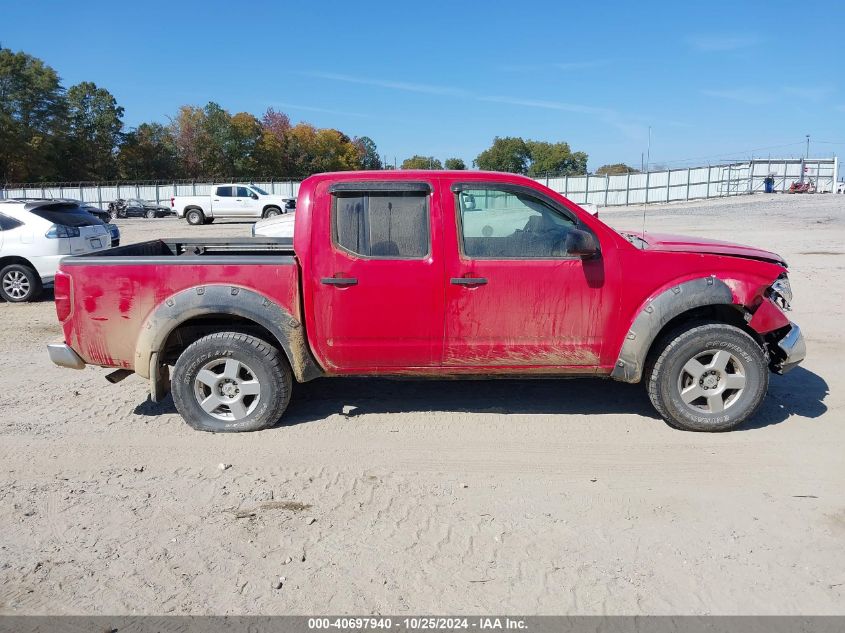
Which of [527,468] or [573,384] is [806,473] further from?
[573,384]

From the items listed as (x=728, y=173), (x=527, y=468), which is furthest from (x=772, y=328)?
(x=728, y=173)

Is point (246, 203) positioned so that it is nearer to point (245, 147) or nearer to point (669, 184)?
point (669, 184)

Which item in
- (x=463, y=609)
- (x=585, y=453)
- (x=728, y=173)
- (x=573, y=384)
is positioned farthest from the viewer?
(x=728, y=173)

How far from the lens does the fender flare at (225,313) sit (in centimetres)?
466

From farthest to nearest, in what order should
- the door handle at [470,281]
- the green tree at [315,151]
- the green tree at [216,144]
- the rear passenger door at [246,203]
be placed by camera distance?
the green tree at [315,151] → the green tree at [216,144] → the rear passenger door at [246,203] → the door handle at [470,281]

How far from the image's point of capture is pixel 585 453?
14.7 ft

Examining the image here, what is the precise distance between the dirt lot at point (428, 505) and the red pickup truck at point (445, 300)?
442 millimetres

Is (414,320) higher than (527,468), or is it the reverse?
(414,320)

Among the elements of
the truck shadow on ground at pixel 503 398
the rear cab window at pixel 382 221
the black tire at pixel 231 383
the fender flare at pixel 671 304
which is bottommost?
the truck shadow on ground at pixel 503 398

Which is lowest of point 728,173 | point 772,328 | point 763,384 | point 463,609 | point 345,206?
point 463,609

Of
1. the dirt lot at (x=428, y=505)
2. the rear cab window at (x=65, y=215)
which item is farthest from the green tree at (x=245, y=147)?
the dirt lot at (x=428, y=505)

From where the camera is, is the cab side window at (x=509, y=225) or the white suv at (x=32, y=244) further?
the white suv at (x=32, y=244)

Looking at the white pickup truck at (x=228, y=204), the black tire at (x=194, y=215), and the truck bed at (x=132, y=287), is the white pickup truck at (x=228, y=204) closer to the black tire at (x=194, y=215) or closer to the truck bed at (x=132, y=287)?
the black tire at (x=194, y=215)

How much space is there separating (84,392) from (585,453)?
14.4ft
